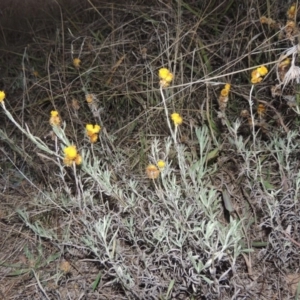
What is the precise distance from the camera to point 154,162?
179 centimetres

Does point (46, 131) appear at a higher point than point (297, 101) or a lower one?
lower

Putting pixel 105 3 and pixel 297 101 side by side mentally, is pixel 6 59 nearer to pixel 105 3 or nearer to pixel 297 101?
pixel 105 3

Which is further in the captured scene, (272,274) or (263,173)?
(263,173)

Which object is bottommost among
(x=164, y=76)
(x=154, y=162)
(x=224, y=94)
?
(x=154, y=162)

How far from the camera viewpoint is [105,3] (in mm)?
2910

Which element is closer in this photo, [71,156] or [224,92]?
[71,156]

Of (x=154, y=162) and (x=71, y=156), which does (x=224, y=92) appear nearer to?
(x=154, y=162)

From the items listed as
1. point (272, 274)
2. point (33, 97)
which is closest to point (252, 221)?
point (272, 274)

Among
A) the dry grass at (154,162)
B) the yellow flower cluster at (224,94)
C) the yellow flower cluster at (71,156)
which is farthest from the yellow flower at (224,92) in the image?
the yellow flower cluster at (71,156)

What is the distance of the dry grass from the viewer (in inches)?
65.8

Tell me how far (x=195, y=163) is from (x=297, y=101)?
1.21ft

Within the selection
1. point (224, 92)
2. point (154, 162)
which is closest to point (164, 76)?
point (224, 92)

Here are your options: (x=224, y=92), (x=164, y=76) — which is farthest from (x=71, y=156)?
(x=224, y=92)

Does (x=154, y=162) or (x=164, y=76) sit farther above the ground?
(x=164, y=76)
